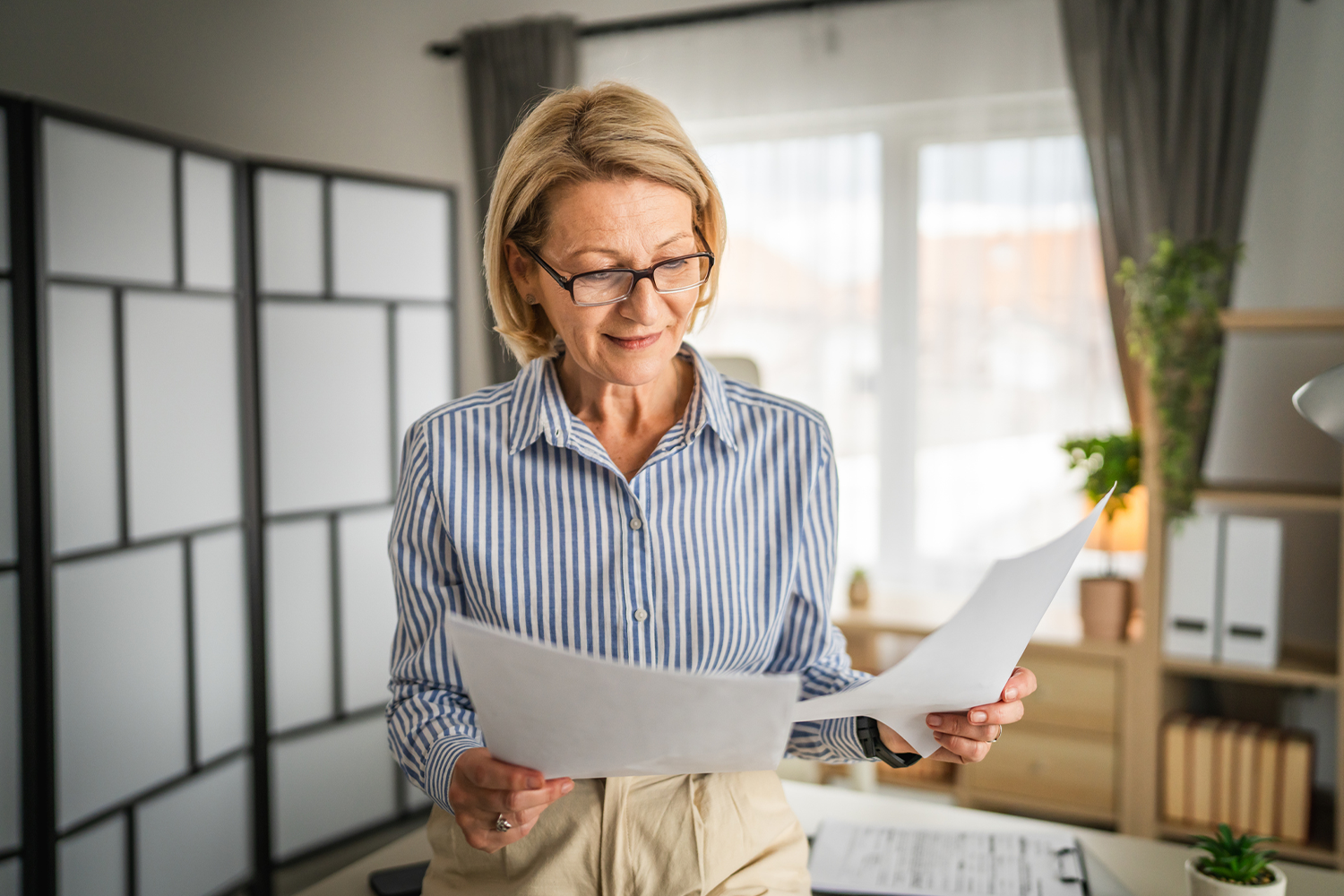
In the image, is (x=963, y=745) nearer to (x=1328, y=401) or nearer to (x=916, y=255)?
(x=1328, y=401)

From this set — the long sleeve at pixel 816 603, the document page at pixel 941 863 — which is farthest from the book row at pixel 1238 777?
the long sleeve at pixel 816 603

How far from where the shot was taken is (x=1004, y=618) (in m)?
0.77

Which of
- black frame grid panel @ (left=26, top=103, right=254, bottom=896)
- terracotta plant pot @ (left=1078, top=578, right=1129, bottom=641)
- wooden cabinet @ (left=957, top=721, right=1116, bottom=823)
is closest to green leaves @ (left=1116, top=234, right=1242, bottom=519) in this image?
terracotta plant pot @ (left=1078, top=578, right=1129, bottom=641)

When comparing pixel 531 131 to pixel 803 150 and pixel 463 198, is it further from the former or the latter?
pixel 463 198

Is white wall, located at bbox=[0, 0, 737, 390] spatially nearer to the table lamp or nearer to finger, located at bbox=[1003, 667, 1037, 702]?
the table lamp

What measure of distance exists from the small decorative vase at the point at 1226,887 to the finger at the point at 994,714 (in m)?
0.30

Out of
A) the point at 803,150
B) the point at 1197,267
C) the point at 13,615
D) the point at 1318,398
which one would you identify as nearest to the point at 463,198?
the point at 803,150

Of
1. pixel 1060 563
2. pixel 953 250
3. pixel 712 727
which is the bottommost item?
pixel 712 727

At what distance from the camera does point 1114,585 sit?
2617 millimetres

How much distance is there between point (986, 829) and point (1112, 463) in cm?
153

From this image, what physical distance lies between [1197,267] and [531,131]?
201cm

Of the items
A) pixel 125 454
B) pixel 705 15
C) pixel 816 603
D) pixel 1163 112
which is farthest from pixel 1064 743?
pixel 705 15

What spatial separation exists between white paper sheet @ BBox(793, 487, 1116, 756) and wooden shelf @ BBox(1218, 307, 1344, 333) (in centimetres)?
193

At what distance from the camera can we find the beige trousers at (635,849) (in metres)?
Result: 0.95
